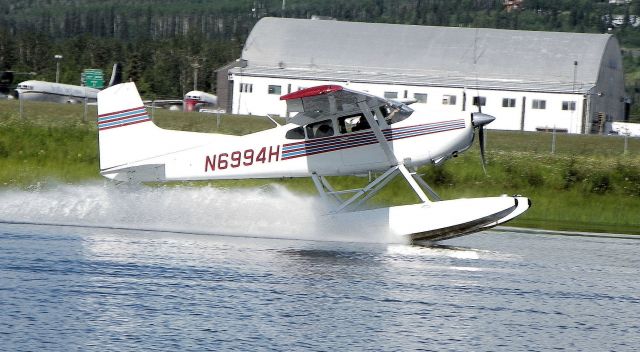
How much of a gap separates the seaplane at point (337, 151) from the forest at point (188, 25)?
45.7 metres

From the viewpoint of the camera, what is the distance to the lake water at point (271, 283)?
9820 mm

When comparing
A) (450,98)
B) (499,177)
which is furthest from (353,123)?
(450,98)

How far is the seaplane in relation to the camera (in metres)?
15.1

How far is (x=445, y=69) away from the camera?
4703 cm

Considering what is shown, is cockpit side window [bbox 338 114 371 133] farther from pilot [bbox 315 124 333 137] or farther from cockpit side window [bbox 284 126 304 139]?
cockpit side window [bbox 284 126 304 139]

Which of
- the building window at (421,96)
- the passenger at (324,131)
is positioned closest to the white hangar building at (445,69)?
the building window at (421,96)

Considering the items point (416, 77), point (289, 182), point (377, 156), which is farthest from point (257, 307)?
point (416, 77)

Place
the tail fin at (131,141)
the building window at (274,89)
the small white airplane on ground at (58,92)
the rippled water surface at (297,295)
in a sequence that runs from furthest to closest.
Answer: the small white airplane on ground at (58,92) → the building window at (274,89) → the tail fin at (131,141) → the rippled water surface at (297,295)

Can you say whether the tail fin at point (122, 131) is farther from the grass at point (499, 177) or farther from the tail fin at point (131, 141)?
the grass at point (499, 177)

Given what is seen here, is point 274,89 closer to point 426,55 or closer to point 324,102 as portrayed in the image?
point 426,55

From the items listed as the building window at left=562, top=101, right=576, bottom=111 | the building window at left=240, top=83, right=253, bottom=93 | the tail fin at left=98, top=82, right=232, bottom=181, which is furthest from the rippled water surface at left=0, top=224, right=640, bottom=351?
the building window at left=240, top=83, right=253, bottom=93

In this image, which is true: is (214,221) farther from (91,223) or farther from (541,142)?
(541,142)

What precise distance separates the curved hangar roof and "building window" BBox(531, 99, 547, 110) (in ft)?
1.89

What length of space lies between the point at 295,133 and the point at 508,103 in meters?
32.1
